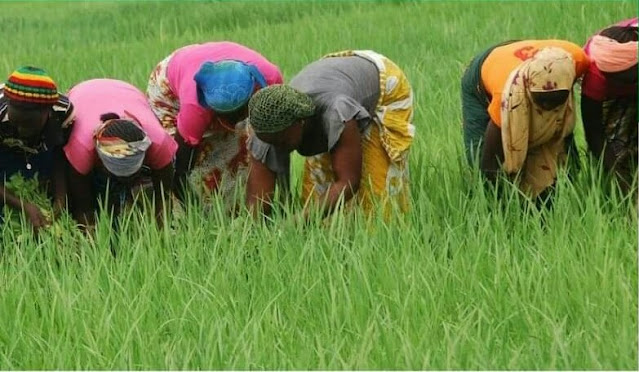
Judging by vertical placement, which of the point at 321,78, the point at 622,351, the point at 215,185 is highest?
the point at 321,78

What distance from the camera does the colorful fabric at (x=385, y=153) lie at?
11.7 ft

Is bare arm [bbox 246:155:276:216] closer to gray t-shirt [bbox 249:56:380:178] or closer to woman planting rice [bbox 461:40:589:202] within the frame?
gray t-shirt [bbox 249:56:380:178]

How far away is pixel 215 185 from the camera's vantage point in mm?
4105

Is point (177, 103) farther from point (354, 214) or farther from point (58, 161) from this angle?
point (354, 214)

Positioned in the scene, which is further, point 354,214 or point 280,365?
point 354,214

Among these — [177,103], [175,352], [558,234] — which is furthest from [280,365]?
[177,103]

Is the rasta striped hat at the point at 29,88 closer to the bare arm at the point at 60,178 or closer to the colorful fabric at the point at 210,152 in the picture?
the bare arm at the point at 60,178

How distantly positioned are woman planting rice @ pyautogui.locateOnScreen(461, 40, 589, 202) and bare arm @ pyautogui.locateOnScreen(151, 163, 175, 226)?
3.32 feet

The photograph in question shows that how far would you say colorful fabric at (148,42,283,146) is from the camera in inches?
147

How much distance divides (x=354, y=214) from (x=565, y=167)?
0.70 meters

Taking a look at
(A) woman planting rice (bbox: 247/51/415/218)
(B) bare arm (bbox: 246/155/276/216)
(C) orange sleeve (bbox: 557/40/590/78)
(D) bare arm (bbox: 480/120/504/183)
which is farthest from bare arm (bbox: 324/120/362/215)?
(C) orange sleeve (bbox: 557/40/590/78)

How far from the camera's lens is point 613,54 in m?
3.29

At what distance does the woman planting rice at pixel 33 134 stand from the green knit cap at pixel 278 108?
675 millimetres

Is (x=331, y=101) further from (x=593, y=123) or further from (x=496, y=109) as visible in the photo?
(x=593, y=123)
